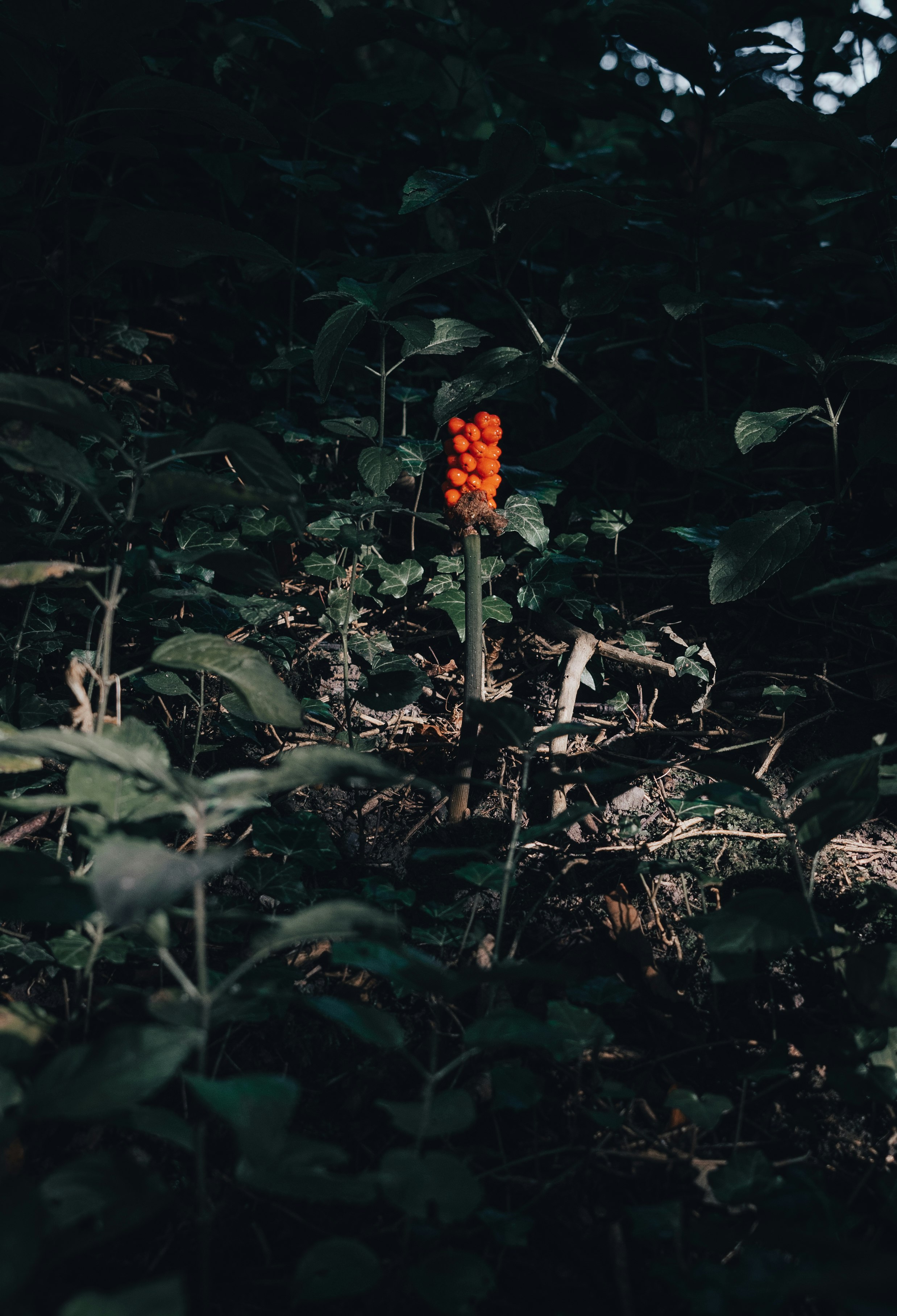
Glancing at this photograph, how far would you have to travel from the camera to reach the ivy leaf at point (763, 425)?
1.88 meters

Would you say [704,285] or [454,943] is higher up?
[704,285]

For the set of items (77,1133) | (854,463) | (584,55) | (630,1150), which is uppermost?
(584,55)

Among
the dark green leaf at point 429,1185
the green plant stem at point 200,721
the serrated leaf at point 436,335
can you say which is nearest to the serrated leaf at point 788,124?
the serrated leaf at point 436,335

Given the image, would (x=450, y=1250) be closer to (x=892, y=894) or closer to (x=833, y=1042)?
(x=833, y=1042)

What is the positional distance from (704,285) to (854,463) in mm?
791

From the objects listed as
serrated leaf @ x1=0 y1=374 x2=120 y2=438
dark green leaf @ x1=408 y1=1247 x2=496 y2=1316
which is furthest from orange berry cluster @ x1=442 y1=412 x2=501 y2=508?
dark green leaf @ x1=408 y1=1247 x2=496 y2=1316

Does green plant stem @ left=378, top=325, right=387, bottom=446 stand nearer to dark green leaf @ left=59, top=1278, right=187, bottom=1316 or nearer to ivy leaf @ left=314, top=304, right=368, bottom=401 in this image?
ivy leaf @ left=314, top=304, right=368, bottom=401

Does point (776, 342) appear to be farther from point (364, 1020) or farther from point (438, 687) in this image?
point (364, 1020)

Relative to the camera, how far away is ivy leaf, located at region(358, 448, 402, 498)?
1.87 m

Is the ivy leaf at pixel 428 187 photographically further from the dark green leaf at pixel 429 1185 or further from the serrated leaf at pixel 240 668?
the dark green leaf at pixel 429 1185

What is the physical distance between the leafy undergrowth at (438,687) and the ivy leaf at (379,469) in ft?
0.07

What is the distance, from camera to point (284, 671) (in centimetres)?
198

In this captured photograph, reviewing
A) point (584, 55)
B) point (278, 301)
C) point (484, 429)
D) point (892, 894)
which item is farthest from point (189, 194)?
point (892, 894)

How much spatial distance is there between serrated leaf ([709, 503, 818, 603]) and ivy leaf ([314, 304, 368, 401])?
1.02 m
